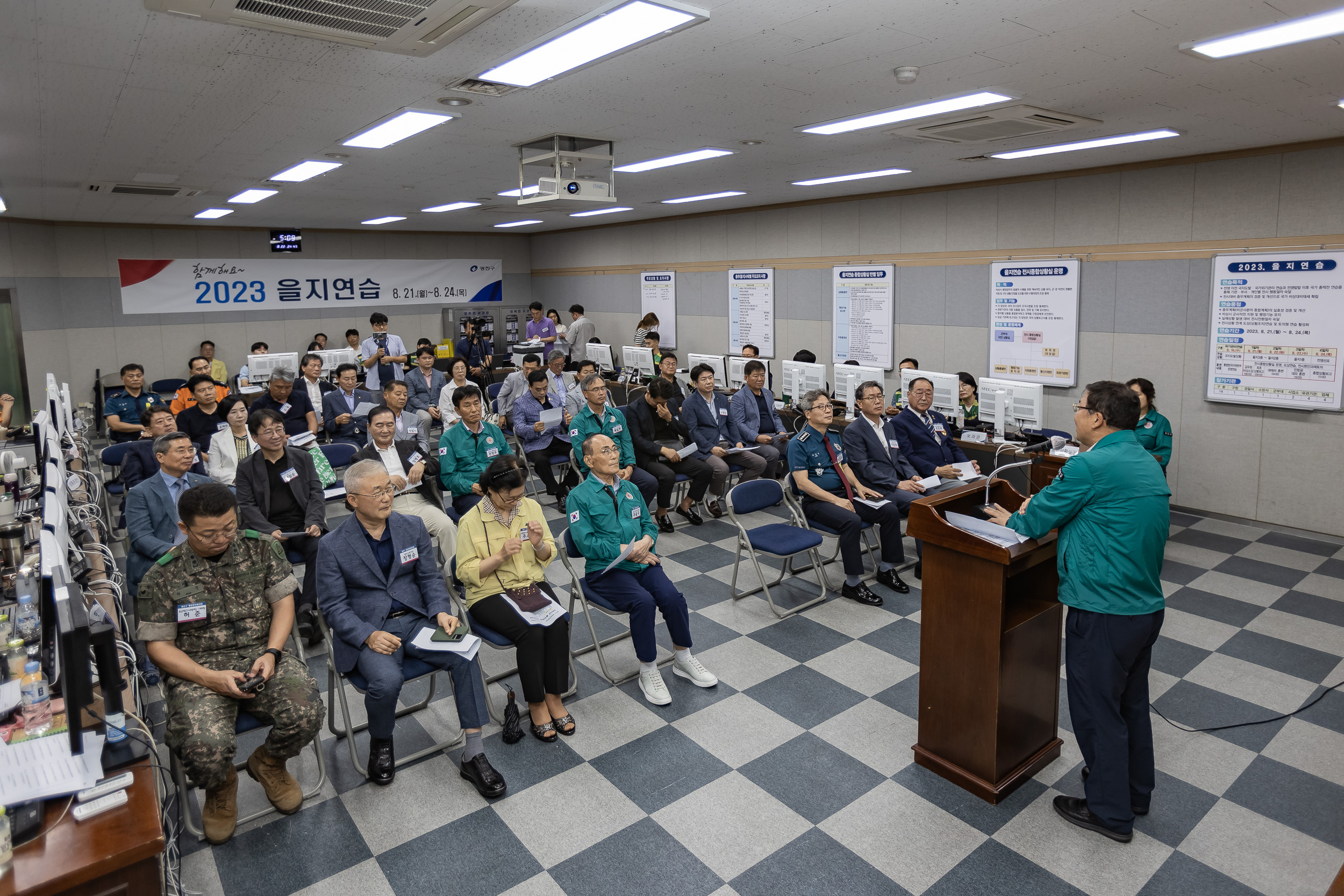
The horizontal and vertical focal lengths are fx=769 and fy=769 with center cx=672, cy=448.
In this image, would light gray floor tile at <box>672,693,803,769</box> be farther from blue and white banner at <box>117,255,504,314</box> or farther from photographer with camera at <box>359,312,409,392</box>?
blue and white banner at <box>117,255,504,314</box>

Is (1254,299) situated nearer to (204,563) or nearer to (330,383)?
(204,563)

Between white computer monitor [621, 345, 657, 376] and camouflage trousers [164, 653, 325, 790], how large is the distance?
7.33 meters

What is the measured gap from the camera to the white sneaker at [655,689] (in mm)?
3988

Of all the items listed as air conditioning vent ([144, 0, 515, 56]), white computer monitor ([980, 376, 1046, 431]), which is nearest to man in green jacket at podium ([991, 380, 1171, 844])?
air conditioning vent ([144, 0, 515, 56])

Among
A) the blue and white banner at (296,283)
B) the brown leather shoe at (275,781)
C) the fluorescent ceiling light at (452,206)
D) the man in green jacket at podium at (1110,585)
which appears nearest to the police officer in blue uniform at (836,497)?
the man in green jacket at podium at (1110,585)

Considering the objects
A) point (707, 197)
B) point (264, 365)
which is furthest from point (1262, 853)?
point (264, 365)

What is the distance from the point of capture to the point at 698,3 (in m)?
2.88

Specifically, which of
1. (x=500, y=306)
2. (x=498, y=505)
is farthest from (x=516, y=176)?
(x=500, y=306)

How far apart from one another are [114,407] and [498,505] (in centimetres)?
694

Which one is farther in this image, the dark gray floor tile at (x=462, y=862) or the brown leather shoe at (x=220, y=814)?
the brown leather shoe at (x=220, y=814)

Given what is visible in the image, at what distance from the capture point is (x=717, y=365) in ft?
28.8

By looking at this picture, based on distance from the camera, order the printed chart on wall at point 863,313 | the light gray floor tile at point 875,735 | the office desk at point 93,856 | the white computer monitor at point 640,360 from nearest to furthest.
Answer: the office desk at point 93,856 < the light gray floor tile at point 875,735 < the printed chart on wall at point 863,313 < the white computer monitor at point 640,360

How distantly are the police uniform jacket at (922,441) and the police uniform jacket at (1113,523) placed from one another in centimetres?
313

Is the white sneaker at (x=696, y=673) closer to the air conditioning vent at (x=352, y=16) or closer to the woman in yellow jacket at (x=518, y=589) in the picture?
the woman in yellow jacket at (x=518, y=589)
